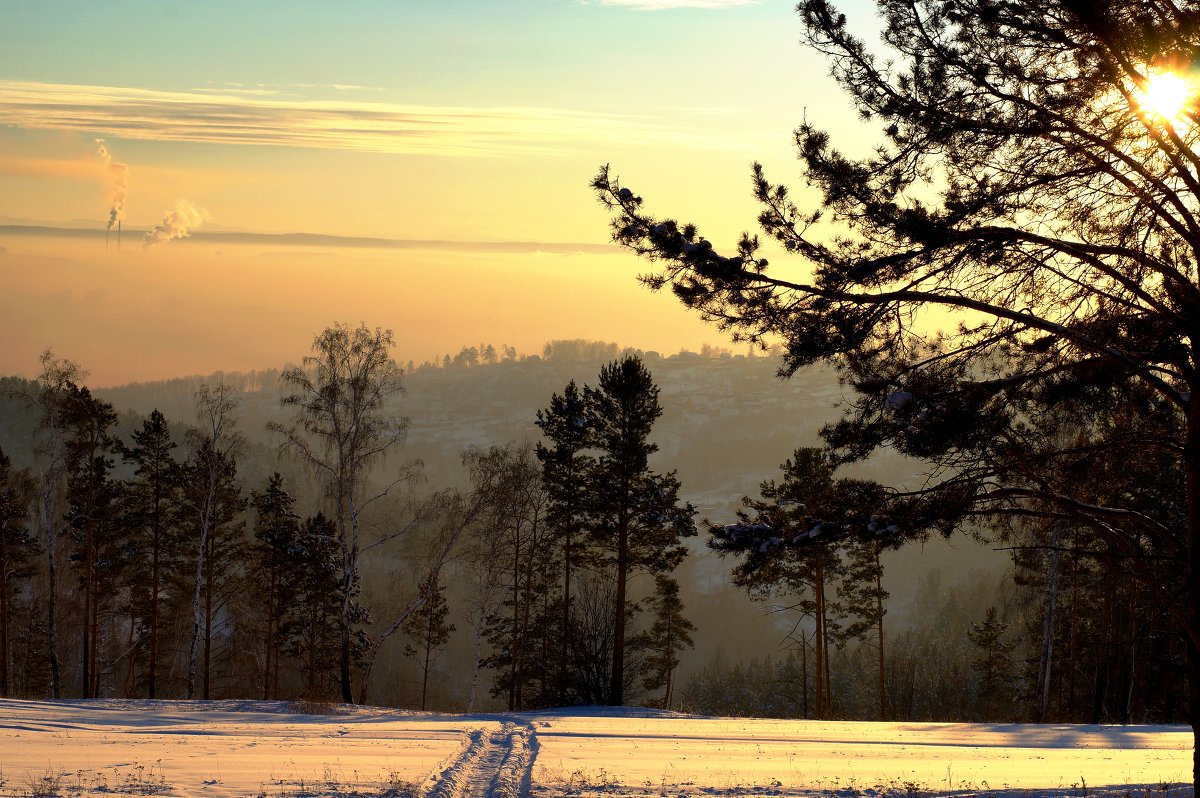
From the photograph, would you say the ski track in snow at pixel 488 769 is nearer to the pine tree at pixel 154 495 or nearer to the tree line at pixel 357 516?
the tree line at pixel 357 516

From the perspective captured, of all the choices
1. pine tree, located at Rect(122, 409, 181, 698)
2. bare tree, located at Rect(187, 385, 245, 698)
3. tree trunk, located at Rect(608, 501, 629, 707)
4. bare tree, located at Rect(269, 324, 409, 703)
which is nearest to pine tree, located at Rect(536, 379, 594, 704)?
tree trunk, located at Rect(608, 501, 629, 707)

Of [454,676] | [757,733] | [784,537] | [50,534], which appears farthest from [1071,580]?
[454,676]

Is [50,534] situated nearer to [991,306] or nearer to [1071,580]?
[991,306]

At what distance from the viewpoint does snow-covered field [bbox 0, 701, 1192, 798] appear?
12.7m

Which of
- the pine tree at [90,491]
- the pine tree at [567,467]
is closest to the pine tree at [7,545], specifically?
the pine tree at [90,491]

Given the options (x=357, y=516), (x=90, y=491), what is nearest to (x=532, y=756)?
(x=357, y=516)

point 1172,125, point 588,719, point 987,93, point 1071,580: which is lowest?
point 588,719

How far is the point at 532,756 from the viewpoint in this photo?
15.8 meters

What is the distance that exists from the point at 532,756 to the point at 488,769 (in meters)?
1.41

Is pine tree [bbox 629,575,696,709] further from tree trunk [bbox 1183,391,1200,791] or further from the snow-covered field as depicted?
tree trunk [bbox 1183,391,1200,791]

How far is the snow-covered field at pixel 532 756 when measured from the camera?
41.6 feet

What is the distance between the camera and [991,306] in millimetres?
9992

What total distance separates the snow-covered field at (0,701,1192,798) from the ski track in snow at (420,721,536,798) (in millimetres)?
44

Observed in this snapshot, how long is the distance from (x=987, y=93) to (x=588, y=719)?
694 inches
